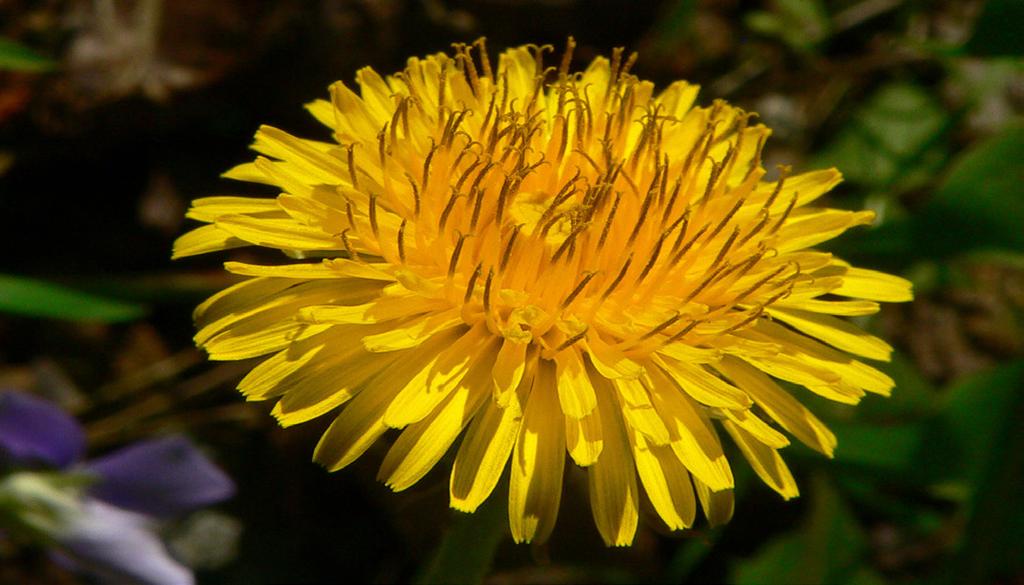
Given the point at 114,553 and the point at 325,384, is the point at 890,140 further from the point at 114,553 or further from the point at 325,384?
the point at 114,553

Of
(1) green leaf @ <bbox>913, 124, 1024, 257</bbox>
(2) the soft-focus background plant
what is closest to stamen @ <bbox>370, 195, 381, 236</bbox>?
(2) the soft-focus background plant

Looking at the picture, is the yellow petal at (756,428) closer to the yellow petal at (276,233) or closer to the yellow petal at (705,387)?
the yellow petal at (705,387)

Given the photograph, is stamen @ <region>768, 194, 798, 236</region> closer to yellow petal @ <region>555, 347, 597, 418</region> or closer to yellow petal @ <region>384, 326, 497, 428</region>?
yellow petal @ <region>555, 347, 597, 418</region>

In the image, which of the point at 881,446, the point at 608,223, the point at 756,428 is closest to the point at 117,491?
the point at 608,223

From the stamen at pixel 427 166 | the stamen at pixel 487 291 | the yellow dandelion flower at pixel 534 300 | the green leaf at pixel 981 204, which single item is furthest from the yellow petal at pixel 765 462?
the green leaf at pixel 981 204

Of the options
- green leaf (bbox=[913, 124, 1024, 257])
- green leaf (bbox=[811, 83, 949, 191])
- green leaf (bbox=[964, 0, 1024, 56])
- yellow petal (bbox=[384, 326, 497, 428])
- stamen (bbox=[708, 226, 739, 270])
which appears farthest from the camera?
green leaf (bbox=[811, 83, 949, 191])

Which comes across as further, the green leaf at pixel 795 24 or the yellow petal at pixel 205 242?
the green leaf at pixel 795 24
